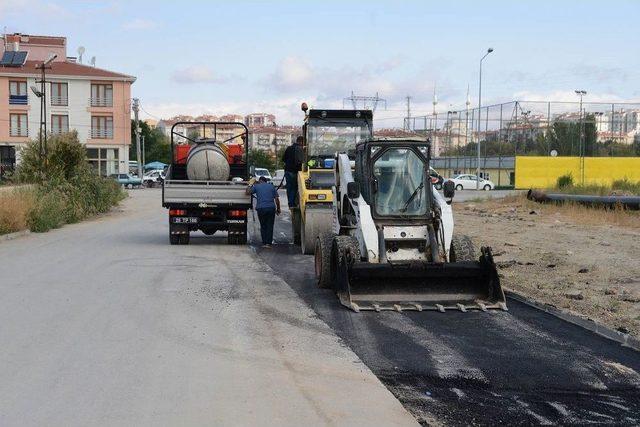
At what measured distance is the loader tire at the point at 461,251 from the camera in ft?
40.8

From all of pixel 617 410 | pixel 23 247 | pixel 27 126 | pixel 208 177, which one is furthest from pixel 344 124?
pixel 27 126

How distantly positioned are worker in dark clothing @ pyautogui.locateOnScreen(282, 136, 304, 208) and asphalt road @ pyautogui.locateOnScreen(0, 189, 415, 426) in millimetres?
4215

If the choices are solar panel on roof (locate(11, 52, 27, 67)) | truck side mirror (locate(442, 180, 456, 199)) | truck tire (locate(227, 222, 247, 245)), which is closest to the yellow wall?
truck tire (locate(227, 222, 247, 245))

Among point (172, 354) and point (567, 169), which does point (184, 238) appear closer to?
point (172, 354)

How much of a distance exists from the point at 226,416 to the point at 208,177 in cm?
1641

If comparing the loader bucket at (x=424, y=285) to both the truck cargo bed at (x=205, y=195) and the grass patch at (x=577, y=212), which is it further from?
the grass patch at (x=577, y=212)

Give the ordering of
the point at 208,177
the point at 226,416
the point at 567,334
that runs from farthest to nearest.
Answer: the point at 208,177 → the point at 567,334 → the point at 226,416

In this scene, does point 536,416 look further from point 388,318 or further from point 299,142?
point 299,142

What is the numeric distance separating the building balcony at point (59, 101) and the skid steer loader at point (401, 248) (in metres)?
68.8

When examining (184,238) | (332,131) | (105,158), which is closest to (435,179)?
(332,131)

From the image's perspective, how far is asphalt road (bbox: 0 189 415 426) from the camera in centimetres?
673

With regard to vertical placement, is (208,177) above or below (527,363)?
above

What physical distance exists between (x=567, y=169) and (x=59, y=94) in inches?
1771

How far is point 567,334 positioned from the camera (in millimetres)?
10148
